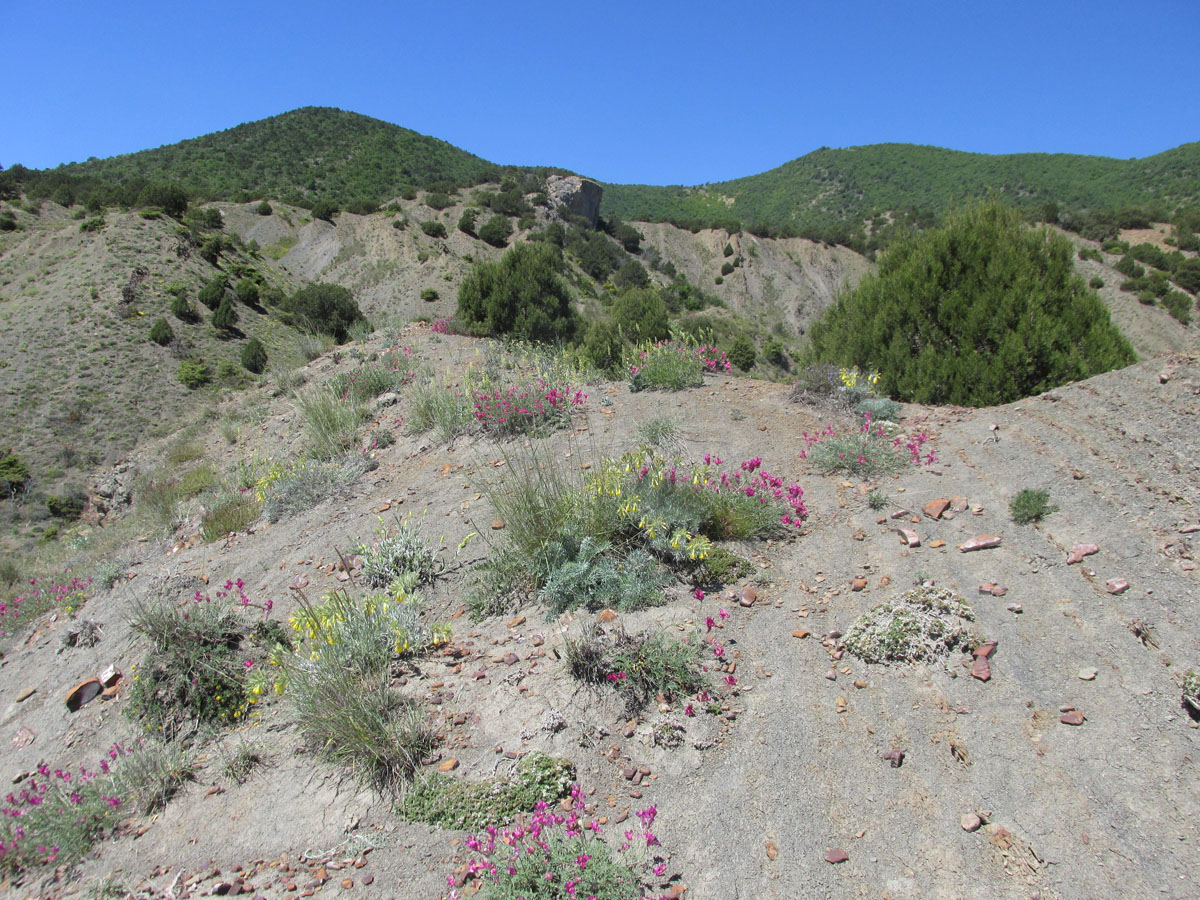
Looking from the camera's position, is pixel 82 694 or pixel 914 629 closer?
pixel 914 629

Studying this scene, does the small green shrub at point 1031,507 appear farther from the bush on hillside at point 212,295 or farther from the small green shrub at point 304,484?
the bush on hillside at point 212,295

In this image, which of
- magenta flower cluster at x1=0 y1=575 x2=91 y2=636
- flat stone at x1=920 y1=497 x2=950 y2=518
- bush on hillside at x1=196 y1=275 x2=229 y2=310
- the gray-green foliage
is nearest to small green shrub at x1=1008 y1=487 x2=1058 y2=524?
flat stone at x1=920 y1=497 x2=950 y2=518

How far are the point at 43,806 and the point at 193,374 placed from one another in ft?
60.6

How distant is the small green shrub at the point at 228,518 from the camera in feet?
21.4

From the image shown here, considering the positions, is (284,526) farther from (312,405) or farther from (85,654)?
(312,405)

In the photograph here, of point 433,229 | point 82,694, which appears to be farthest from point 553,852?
point 433,229

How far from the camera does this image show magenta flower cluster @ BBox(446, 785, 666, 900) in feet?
6.96

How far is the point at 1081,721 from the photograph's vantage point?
8.29ft

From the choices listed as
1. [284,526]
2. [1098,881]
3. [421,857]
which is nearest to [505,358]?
[284,526]

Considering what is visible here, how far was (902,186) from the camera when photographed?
64.1m

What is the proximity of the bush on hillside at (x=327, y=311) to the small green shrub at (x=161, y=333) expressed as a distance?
381 cm

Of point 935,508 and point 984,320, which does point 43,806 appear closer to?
point 935,508

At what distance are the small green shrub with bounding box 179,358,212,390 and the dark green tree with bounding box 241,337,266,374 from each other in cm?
106

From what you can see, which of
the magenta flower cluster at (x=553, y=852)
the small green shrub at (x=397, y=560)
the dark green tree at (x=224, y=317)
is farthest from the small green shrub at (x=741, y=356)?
the dark green tree at (x=224, y=317)
